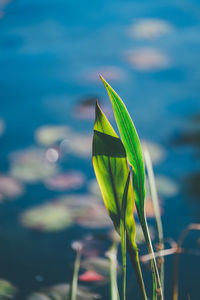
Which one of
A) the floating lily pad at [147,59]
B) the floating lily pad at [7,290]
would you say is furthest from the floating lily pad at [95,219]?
the floating lily pad at [147,59]

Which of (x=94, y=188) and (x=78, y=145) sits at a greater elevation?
(x=78, y=145)

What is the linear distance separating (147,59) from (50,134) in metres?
0.75

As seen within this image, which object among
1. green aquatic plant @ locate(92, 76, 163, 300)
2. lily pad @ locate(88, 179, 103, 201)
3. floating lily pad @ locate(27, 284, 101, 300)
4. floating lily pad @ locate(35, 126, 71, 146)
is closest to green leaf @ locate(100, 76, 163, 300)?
green aquatic plant @ locate(92, 76, 163, 300)

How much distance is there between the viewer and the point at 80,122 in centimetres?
154

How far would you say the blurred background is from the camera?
94 centimetres

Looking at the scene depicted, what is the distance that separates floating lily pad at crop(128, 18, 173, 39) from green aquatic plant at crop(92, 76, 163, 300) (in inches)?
69.0

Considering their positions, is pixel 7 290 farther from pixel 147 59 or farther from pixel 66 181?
pixel 147 59

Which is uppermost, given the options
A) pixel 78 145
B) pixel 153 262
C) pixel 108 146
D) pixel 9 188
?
pixel 78 145

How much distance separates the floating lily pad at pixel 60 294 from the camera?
30.9 inches

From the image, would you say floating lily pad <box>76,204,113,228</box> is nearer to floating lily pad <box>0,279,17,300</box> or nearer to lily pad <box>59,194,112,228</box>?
lily pad <box>59,194,112,228</box>

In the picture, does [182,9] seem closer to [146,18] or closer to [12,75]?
[146,18]

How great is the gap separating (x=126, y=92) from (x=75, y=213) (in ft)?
2.56

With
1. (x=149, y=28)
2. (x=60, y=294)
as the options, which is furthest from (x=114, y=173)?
(x=149, y=28)

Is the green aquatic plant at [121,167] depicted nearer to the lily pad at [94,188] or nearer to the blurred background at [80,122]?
the blurred background at [80,122]
